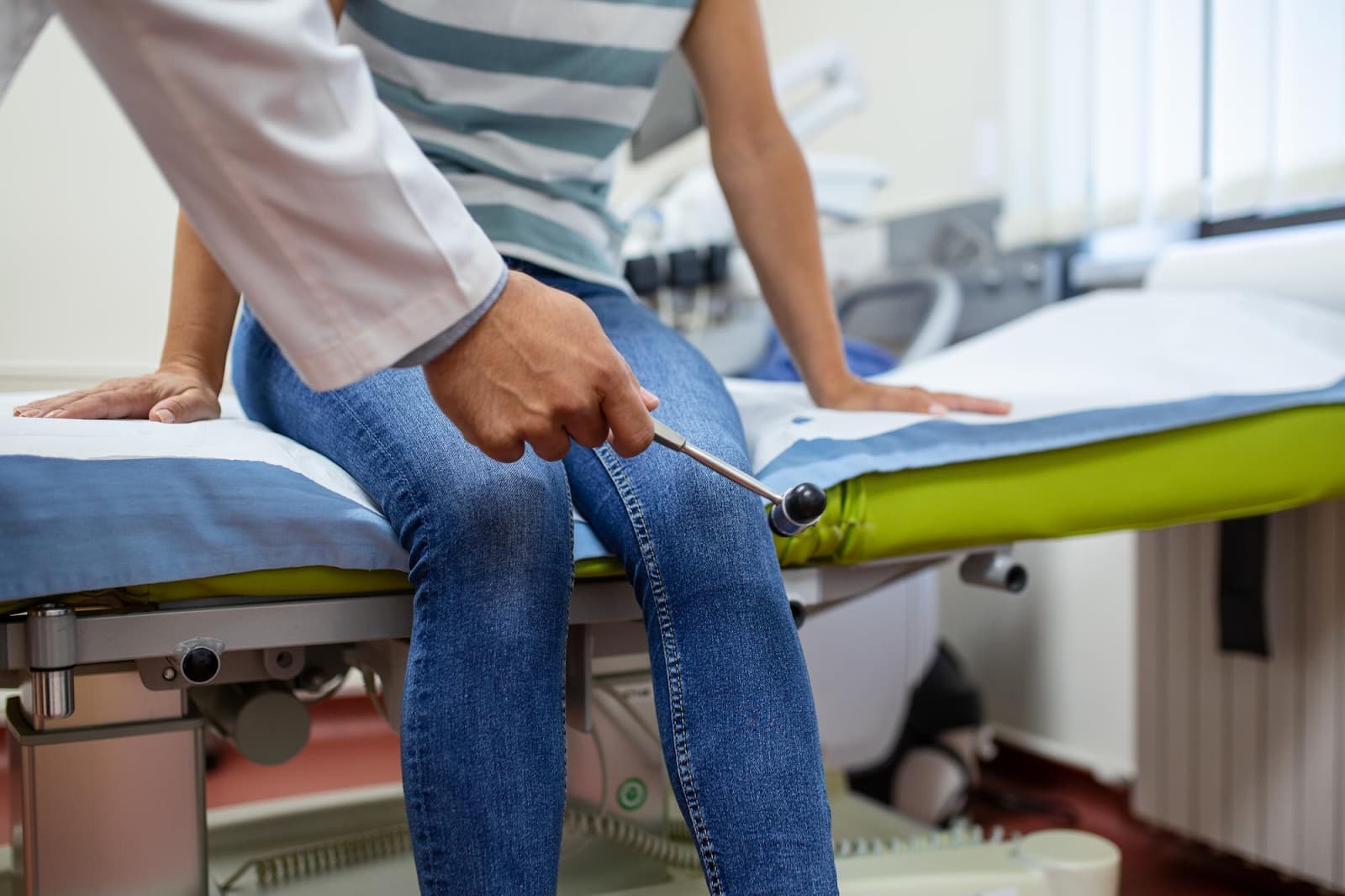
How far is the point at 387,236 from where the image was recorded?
0.50 metres

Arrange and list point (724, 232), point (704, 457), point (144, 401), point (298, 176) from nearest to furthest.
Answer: point (298, 176) < point (704, 457) < point (144, 401) < point (724, 232)

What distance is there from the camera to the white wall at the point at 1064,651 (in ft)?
5.86

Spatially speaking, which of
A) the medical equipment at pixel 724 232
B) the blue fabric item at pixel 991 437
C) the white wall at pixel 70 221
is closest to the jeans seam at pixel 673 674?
the blue fabric item at pixel 991 437

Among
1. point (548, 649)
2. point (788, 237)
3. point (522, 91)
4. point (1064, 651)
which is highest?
point (522, 91)

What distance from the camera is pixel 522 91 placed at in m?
0.86

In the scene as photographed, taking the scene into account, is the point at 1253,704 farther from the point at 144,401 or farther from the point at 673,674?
the point at 144,401

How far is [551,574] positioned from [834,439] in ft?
0.97

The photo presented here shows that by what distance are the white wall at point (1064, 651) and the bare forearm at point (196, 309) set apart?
131 cm

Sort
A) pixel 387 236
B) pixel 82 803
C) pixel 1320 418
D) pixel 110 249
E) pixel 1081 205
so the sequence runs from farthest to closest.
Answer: pixel 1081 205, pixel 110 249, pixel 1320 418, pixel 82 803, pixel 387 236

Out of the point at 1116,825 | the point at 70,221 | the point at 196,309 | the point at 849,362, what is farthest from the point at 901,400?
the point at 1116,825

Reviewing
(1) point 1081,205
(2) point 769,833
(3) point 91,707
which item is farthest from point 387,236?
(1) point 1081,205

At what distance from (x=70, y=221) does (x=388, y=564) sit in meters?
0.78

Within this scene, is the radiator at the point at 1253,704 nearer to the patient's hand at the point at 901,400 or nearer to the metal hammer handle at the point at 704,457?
the patient's hand at the point at 901,400

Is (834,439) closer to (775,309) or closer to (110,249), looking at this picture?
(775,309)
